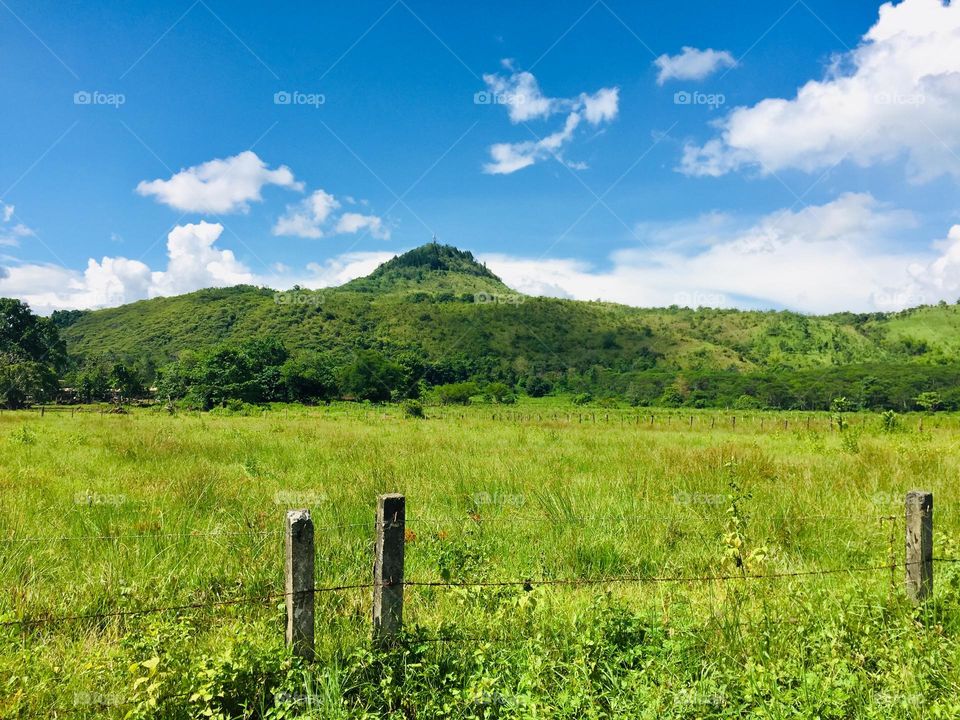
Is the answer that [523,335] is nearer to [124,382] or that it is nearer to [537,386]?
[537,386]

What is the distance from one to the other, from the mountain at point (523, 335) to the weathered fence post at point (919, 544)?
10070cm

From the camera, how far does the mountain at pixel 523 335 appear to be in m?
122

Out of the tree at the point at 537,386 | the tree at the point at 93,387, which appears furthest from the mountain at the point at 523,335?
the tree at the point at 93,387

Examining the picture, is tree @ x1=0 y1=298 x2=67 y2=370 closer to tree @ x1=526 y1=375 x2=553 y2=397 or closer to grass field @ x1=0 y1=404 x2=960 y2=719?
tree @ x1=526 y1=375 x2=553 y2=397

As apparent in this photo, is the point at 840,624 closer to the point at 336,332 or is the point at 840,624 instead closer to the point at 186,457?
the point at 186,457

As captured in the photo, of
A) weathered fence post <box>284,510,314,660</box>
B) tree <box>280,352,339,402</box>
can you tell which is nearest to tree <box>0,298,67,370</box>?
tree <box>280,352,339,402</box>

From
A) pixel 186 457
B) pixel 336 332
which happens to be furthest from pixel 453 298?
pixel 186 457

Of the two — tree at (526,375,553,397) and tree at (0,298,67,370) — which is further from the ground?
tree at (0,298,67,370)

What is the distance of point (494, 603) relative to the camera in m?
4.00

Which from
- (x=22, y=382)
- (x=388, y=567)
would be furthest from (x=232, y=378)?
(x=388, y=567)

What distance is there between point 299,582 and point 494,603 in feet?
5.14

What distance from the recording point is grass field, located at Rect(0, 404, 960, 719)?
3.06m

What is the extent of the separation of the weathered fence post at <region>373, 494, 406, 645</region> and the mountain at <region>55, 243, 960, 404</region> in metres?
101

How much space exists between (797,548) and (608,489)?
2.61 m
